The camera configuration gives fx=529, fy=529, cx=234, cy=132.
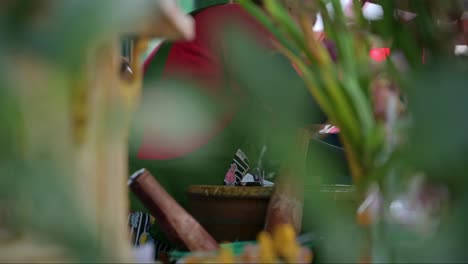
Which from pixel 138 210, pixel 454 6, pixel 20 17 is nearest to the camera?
pixel 20 17

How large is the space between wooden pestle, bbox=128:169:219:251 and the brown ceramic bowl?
8 cm

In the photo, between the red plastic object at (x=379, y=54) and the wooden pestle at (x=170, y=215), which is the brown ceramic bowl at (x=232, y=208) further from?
the red plastic object at (x=379, y=54)

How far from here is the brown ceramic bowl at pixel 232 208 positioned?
0.78 metres

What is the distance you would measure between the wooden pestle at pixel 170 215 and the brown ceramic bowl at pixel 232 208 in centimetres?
8

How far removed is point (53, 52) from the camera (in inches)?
4.2

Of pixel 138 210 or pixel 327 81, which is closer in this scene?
pixel 327 81

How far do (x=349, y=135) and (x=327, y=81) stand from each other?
0.12ft

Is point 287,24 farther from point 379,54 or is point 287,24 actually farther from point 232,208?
point 232,208

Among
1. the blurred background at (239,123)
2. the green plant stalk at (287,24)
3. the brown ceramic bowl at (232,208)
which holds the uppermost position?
the green plant stalk at (287,24)

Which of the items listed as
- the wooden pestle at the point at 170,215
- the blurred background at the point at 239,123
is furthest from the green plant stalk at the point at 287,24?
the wooden pestle at the point at 170,215

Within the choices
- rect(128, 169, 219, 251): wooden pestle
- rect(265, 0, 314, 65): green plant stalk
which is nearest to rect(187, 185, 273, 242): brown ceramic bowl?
rect(128, 169, 219, 251): wooden pestle

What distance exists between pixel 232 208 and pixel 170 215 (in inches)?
5.7

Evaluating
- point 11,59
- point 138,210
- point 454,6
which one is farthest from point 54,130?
point 138,210

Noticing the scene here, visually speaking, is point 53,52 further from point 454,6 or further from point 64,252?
point 454,6
